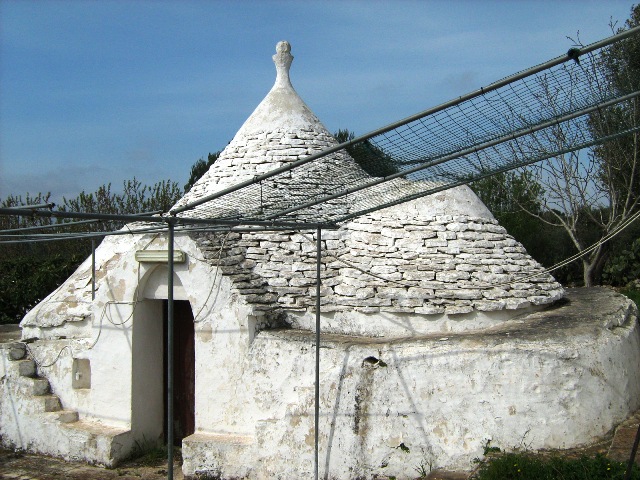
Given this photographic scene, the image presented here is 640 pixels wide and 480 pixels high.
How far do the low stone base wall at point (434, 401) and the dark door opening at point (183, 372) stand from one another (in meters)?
1.32

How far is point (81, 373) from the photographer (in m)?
8.20

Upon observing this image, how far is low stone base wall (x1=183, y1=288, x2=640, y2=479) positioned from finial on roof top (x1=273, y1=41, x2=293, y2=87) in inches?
172

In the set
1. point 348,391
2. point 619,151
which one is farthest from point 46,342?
point 619,151

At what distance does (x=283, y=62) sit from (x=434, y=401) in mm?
5520

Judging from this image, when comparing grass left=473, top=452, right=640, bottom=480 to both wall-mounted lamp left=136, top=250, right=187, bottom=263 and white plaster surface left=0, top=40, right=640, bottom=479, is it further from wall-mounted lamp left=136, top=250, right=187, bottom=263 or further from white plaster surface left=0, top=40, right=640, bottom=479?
wall-mounted lamp left=136, top=250, right=187, bottom=263

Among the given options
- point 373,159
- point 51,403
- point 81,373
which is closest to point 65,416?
point 51,403

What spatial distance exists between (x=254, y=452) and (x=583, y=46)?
4890mm

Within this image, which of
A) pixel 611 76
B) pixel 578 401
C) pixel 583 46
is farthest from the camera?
pixel 578 401

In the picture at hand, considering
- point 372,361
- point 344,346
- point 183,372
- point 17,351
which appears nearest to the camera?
point 372,361

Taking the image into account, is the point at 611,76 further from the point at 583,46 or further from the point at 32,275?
the point at 32,275

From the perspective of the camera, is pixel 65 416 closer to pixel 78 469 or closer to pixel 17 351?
pixel 78 469

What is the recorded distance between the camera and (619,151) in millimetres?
16328

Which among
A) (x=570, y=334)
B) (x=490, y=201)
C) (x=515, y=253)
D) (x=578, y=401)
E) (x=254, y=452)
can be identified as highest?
(x=490, y=201)

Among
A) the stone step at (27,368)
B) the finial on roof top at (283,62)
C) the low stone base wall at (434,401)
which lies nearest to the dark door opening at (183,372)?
the low stone base wall at (434,401)
